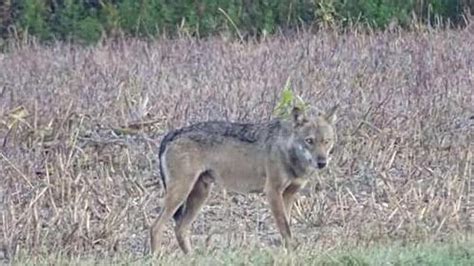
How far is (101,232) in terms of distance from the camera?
11.0 meters

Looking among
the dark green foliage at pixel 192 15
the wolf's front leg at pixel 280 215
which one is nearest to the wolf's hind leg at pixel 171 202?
the wolf's front leg at pixel 280 215

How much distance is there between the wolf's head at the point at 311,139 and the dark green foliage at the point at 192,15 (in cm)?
1248

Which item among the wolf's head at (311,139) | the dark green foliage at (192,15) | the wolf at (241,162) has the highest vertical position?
the wolf's head at (311,139)

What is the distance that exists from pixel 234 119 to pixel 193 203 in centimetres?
341

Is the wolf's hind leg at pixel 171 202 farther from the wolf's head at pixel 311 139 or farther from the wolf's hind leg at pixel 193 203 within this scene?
the wolf's head at pixel 311 139

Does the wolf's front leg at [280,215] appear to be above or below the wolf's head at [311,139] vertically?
below

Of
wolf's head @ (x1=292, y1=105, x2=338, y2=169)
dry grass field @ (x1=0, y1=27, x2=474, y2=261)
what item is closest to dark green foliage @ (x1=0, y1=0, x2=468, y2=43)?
dry grass field @ (x1=0, y1=27, x2=474, y2=261)

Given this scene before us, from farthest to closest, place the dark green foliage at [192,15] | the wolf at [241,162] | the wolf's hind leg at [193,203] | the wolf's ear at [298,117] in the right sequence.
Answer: the dark green foliage at [192,15] → the wolf's hind leg at [193,203] → the wolf's ear at [298,117] → the wolf at [241,162]

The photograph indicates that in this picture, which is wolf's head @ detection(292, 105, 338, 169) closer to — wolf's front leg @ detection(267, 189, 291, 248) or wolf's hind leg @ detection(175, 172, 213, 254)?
wolf's front leg @ detection(267, 189, 291, 248)

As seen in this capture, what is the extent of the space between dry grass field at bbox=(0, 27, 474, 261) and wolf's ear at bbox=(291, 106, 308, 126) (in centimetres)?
88

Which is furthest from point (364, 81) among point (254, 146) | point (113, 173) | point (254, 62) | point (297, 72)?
point (254, 146)

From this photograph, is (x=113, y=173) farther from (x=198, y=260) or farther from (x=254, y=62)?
A: (x=254, y=62)

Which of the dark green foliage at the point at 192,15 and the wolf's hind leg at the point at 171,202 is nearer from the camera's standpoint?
the wolf's hind leg at the point at 171,202

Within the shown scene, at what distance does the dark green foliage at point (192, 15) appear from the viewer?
78.4 ft
